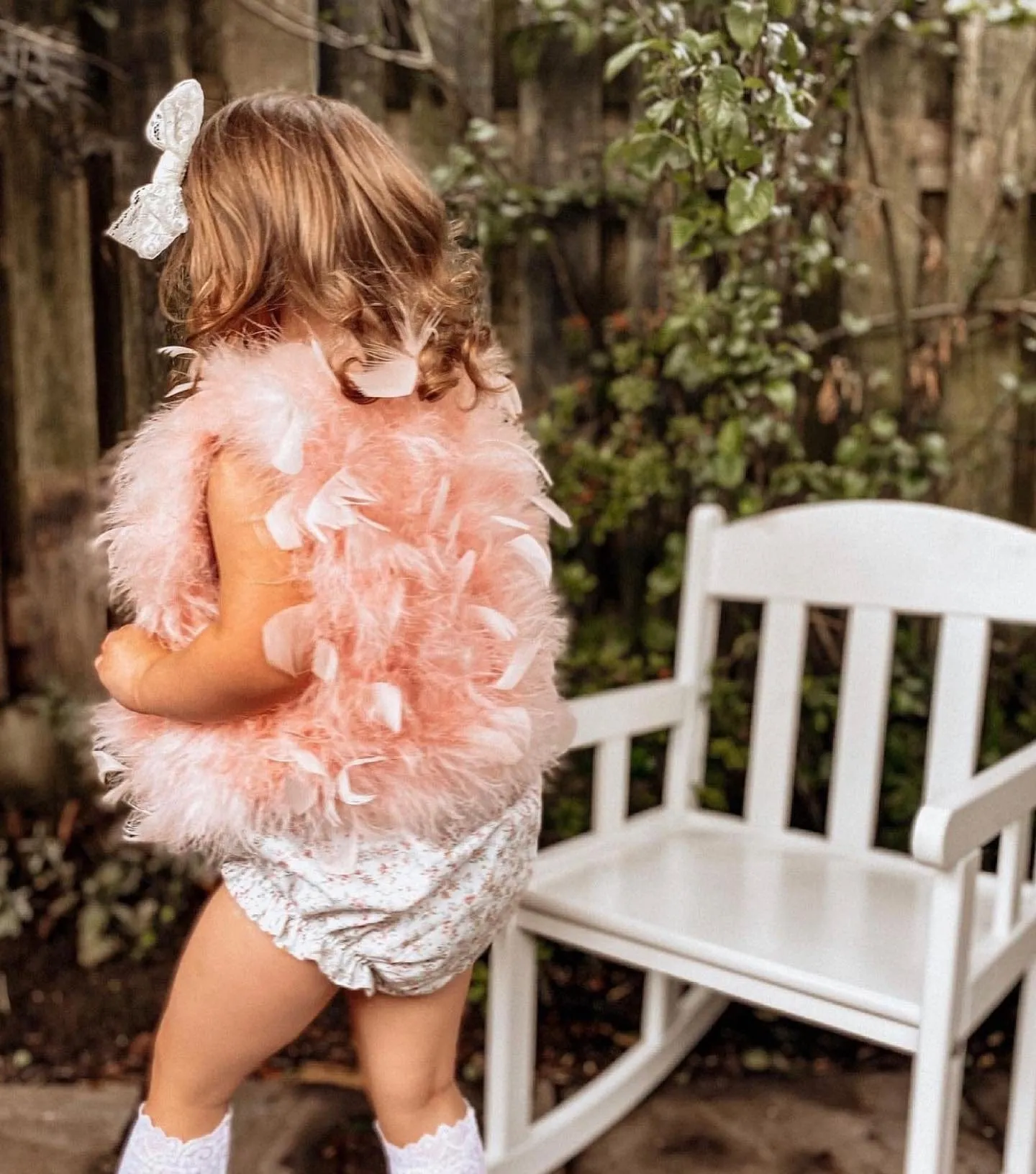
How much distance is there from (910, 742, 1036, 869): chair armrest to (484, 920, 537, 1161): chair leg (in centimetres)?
57

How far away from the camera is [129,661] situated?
1.10 metres

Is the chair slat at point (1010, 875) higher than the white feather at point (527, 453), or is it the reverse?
the white feather at point (527, 453)

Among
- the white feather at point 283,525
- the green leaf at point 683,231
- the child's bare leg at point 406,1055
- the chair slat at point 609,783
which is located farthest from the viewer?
the chair slat at point 609,783

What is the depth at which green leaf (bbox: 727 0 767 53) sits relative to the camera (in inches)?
56.2

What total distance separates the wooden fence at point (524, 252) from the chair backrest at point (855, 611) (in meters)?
0.49

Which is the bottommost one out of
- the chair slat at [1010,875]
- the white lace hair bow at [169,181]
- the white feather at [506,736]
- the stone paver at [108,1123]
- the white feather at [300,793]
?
the stone paver at [108,1123]

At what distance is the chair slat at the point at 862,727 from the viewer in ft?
6.02

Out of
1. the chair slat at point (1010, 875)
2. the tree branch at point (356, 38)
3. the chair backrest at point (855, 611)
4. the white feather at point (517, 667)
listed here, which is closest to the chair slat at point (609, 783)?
the chair backrest at point (855, 611)

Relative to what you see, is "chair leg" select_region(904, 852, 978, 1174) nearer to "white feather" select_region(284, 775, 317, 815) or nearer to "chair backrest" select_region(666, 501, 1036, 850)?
"chair backrest" select_region(666, 501, 1036, 850)

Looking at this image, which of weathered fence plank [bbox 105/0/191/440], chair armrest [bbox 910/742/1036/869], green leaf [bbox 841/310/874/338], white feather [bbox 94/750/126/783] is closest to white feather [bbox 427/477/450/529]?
white feather [bbox 94/750/126/783]

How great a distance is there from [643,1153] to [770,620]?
2.72 ft

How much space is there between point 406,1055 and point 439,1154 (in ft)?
0.35

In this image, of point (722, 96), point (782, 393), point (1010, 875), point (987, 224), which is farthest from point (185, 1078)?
point (987, 224)

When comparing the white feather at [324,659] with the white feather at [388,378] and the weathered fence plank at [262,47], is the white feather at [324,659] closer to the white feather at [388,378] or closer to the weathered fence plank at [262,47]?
the white feather at [388,378]
